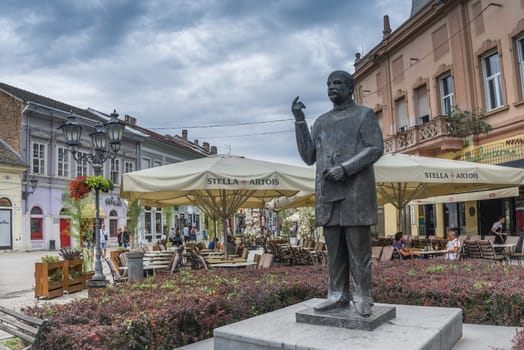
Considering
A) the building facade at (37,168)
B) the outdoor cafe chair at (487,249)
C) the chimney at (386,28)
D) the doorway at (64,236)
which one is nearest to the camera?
the outdoor cafe chair at (487,249)

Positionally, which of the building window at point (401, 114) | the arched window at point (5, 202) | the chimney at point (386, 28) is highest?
the chimney at point (386, 28)

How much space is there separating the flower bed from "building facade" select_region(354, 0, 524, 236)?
1008cm

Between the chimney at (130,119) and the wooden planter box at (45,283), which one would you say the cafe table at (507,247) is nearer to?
the wooden planter box at (45,283)

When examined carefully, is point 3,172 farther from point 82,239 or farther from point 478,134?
point 478,134

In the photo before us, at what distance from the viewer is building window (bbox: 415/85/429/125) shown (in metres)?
21.3

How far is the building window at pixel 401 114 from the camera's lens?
2300cm

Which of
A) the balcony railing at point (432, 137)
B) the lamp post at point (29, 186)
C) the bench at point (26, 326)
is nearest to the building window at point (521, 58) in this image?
the balcony railing at point (432, 137)

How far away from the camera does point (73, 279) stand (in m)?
11.4

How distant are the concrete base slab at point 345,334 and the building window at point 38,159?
96.9 feet

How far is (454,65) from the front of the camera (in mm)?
18578

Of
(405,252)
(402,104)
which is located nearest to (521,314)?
(405,252)

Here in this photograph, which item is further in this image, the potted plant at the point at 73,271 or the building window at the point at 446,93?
the building window at the point at 446,93

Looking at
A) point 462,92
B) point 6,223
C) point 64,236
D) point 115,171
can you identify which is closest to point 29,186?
point 6,223

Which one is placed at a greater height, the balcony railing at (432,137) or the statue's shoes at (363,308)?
the balcony railing at (432,137)
